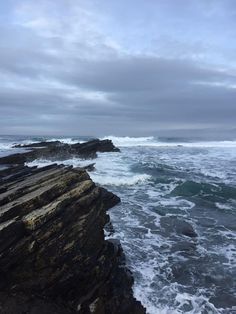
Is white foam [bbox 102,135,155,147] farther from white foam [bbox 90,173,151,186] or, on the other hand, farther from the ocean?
the ocean

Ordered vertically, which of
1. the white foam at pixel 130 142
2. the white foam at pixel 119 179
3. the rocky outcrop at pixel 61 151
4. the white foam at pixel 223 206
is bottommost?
the white foam at pixel 130 142

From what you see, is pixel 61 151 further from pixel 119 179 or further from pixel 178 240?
pixel 178 240

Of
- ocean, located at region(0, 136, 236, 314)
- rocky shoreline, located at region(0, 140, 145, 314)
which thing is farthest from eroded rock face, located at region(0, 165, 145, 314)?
ocean, located at region(0, 136, 236, 314)

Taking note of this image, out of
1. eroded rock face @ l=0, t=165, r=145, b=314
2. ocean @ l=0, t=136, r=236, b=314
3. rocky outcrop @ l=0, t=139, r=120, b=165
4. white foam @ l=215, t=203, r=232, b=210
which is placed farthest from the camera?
rocky outcrop @ l=0, t=139, r=120, b=165

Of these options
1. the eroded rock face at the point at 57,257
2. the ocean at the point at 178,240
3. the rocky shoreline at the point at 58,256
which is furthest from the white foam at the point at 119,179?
the eroded rock face at the point at 57,257

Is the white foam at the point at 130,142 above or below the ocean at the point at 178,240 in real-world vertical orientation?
below

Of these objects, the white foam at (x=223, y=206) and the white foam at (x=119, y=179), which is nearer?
the white foam at (x=223, y=206)

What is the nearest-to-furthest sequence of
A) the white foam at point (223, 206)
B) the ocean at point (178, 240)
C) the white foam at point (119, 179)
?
the ocean at point (178, 240), the white foam at point (223, 206), the white foam at point (119, 179)

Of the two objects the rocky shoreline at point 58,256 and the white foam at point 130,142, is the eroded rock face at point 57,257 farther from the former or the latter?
the white foam at point 130,142

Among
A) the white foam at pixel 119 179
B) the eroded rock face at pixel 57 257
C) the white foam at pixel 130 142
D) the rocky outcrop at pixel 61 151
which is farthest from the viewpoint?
the white foam at pixel 130 142

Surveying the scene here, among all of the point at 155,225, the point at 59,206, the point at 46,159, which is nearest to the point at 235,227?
the point at 155,225

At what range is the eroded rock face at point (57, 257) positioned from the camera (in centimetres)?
748

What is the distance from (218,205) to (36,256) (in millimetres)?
12655

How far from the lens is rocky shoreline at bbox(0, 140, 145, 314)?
7.48 meters
